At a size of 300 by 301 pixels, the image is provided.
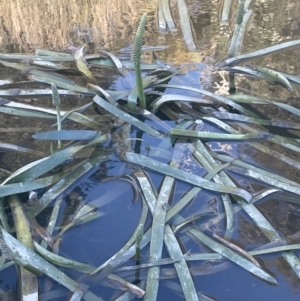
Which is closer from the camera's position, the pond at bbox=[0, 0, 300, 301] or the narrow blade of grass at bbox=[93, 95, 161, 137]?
the pond at bbox=[0, 0, 300, 301]

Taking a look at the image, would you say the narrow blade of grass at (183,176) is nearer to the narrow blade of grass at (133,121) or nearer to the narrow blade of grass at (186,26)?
the narrow blade of grass at (133,121)

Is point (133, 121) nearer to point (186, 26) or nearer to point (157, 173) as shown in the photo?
point (157, 173)

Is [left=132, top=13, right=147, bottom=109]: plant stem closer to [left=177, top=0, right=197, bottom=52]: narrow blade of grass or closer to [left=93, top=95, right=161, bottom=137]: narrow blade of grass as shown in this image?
[left=93, top=95, right=161, bottom=137]: narrow blade of grass

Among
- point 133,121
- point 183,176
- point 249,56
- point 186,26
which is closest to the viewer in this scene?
point 183,176

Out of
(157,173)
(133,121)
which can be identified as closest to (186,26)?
(133,121)

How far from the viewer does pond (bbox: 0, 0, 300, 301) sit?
37.8 inches

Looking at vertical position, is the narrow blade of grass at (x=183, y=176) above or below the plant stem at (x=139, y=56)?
below

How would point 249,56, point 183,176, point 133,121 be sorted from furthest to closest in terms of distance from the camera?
point 249,56, point 133,121, point 183,176

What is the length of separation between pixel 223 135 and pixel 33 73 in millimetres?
902

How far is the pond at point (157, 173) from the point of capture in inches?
37.8

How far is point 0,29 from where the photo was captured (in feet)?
7.84

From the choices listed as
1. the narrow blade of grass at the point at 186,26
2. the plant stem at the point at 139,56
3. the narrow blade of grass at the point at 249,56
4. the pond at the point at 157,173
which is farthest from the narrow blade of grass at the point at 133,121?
the narrow blade of grass at the point at 186,26

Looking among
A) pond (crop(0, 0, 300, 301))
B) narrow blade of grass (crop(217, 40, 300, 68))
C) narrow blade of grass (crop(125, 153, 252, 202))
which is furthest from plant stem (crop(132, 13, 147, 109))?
narrow blade of grass (crop(217, 40, 300, 68))

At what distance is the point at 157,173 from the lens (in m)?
1.28
